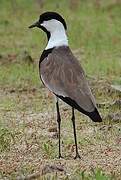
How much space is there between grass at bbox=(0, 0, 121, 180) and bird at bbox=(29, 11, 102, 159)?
0.39 m

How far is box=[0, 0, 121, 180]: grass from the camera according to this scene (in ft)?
21.6

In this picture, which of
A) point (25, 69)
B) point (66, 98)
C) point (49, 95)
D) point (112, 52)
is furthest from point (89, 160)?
point (112, 52)

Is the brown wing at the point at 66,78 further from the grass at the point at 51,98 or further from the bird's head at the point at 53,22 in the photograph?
the grass at the point at 51,98

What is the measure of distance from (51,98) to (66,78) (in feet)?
9.71

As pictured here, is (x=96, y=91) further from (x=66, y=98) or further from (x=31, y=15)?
(x=31, y=15)

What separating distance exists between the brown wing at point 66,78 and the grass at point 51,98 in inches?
23.1

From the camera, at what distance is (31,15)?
16344 millimetres

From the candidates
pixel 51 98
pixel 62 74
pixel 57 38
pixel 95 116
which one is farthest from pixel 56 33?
pixel 51 98

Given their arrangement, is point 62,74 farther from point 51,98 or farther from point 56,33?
point 51,98

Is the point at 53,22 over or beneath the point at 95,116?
over

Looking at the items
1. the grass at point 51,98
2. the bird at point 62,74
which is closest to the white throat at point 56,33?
the bird at point 62,74

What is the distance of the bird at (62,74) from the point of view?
6562mm

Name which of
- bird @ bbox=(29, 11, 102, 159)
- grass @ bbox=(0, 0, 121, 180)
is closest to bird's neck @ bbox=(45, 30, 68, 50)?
bird @ bbox=(29, 11, 102, 159)

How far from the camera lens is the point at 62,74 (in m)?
6.89
